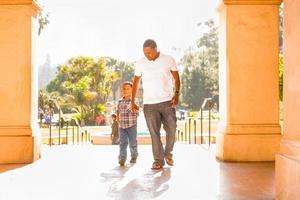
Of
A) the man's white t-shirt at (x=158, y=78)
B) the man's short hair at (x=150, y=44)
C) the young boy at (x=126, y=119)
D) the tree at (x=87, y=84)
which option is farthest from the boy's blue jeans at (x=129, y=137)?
the tree at (x=87, y=84)

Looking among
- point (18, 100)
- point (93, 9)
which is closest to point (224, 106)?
point (18, 100)

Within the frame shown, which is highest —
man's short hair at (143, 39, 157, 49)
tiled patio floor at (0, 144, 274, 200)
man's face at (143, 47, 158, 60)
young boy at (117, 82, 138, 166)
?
man's short hair at (143, 39, 157, 49)

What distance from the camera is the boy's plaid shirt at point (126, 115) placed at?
7.80 meters

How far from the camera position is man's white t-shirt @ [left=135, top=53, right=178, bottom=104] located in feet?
23.1

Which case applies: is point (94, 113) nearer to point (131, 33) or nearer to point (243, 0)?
point (243, 0)

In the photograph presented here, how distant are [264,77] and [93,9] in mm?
61444

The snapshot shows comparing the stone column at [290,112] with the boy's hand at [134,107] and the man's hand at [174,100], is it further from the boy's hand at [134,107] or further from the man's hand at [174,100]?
the boy's hand at [134,107]

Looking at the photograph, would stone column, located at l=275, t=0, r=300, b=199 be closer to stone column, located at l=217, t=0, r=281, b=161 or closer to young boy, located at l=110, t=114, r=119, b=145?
stone column, located at l=217, t=0, r=281, b=161

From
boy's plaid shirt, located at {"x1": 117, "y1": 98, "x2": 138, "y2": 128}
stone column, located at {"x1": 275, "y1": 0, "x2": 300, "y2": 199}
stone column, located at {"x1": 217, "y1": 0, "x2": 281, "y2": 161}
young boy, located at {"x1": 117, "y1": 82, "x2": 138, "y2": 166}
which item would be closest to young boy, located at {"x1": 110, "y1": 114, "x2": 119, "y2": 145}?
young boy, located at {"x1": 117, "y1": 82, "x2": 138, "y2": 166}

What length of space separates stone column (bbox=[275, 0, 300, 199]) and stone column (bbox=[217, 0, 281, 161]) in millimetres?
3513

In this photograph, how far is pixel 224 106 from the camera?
27.8 feet

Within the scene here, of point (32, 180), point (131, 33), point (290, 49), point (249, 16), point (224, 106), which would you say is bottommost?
point (32, 180)

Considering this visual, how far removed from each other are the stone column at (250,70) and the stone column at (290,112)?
11.5 feet

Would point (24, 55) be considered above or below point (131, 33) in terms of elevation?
below
